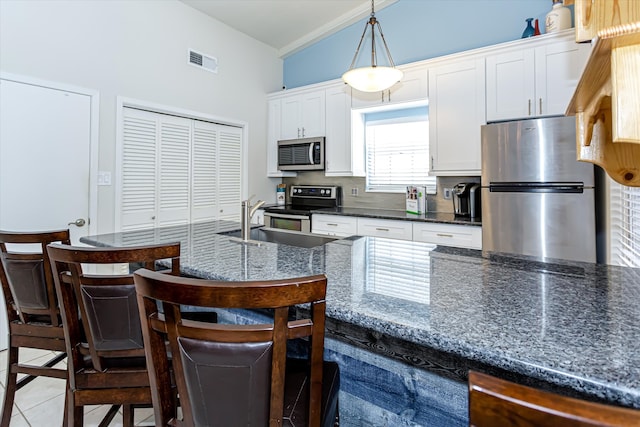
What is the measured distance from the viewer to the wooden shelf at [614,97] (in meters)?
0.56

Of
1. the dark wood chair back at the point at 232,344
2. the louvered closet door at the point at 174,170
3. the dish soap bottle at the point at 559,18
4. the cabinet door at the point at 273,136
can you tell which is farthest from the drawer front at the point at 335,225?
the dark wood chair back at the point at 232,344

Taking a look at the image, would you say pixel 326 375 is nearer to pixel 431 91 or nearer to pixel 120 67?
pixel 431 91

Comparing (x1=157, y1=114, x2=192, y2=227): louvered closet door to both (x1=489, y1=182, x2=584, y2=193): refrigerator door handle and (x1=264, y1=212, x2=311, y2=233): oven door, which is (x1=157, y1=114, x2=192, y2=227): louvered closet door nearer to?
(x1=264, y1=212, x2=311, y2=233): oven door

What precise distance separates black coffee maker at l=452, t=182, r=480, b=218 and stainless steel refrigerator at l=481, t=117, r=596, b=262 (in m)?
0.42

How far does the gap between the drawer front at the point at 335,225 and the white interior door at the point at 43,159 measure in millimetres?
2322

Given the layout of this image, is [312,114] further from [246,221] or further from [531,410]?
[531,410]

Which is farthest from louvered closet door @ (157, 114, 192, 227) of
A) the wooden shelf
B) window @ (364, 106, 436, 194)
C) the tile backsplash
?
the wooden shelf

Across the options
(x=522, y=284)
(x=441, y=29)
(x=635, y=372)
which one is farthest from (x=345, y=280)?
(x=441, y=29)

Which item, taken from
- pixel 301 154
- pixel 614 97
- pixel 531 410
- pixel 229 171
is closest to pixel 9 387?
pixel 531 410

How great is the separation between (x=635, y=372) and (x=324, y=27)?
15.6 feet

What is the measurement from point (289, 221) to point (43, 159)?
246 cm

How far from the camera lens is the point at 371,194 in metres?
4.32

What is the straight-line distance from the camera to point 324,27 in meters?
4.36

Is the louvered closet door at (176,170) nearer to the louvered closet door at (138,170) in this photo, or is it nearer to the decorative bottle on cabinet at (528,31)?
the louvered closet door at (138,170)
